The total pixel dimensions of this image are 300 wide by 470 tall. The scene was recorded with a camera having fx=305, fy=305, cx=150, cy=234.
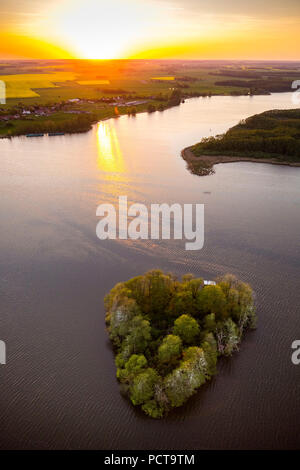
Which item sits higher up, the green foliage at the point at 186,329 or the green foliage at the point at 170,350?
the green foliage at the point at 186,329

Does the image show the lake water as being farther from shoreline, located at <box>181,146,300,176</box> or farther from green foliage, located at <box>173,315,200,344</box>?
green foliage, located at <box>173,315,200,344</box>

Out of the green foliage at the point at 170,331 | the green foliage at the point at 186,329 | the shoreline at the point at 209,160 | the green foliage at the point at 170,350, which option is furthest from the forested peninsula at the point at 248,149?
the green foliage at the point at 170,350

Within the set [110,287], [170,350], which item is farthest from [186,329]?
[110,287]

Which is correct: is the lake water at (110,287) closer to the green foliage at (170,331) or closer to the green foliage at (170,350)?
the green foliage at (170,331)

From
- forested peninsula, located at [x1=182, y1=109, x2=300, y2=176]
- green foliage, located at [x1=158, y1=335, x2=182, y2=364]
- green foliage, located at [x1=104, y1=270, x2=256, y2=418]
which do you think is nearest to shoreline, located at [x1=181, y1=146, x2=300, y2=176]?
forested peninsula, located at [x1=182, y1=109, x2=300, y2=176]

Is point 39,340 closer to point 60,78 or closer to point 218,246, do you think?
point 218,246

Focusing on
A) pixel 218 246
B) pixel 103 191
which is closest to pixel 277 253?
pixel 218 246
